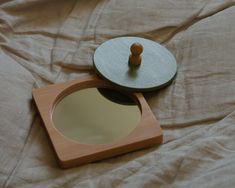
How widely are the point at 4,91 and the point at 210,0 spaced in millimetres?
580

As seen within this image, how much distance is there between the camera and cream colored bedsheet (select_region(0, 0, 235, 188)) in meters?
0.72

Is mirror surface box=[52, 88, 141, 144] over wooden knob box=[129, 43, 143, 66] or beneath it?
beneath

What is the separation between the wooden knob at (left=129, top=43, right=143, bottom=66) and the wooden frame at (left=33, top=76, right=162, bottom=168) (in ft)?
0.27

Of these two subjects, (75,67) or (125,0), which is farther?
(125,0)

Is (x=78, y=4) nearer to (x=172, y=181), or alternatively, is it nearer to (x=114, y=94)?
(x=114, y=94)

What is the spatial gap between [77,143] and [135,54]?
0.25m

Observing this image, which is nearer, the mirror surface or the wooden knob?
the mirror surface

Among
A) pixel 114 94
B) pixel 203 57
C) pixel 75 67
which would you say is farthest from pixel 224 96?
pixel 75 67

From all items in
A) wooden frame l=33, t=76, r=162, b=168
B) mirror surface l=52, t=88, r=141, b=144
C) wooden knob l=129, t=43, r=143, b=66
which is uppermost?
wooden knob l=129, t=43, r=143, b=66

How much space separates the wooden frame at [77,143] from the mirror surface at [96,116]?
1 cm

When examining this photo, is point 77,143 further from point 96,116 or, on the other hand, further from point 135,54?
point 135,54

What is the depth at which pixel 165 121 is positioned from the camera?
83 centimetres

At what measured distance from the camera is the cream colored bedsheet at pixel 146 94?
2.35 ft

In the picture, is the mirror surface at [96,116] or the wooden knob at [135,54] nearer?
the mirror surface at [96,116]
